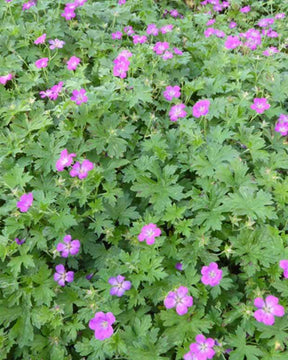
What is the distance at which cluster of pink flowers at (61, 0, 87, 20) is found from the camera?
11.7ft

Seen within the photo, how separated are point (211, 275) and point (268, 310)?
0.35 m

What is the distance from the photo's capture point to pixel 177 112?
2.83 metres

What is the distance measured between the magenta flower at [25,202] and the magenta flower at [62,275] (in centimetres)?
42

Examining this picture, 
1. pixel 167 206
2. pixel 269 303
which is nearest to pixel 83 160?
pixel 167 206

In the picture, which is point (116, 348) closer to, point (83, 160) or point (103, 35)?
point (83, 160)

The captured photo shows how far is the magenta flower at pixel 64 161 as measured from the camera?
93.7 inches

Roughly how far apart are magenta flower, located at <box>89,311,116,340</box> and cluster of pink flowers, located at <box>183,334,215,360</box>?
1.42 ft

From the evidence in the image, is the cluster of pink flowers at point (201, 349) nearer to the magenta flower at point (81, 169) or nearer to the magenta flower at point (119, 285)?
the magenta flower at point (119, 285)

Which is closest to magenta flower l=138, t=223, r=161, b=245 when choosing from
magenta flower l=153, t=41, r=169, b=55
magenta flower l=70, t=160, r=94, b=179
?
magenta flower l=70, t=160, r=94, b=179

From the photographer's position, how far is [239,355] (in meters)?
1.97

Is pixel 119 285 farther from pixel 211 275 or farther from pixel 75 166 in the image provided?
pixel 75 166

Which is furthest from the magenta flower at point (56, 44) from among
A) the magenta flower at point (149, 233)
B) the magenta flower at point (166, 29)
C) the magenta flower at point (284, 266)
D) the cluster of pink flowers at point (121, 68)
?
the magenta flower at point (284, 266)

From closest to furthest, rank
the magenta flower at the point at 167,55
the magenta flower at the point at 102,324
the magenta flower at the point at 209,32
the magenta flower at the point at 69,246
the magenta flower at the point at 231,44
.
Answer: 1. the magenta flower at the point at 102,324
2. the magenta flower at the point at 69,246
3. the magenta flower at the point at 167,55
4. the magenta flower at the point at 231,44
5. the magenta flower at the point at 209,32

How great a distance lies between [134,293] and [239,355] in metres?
0.67
